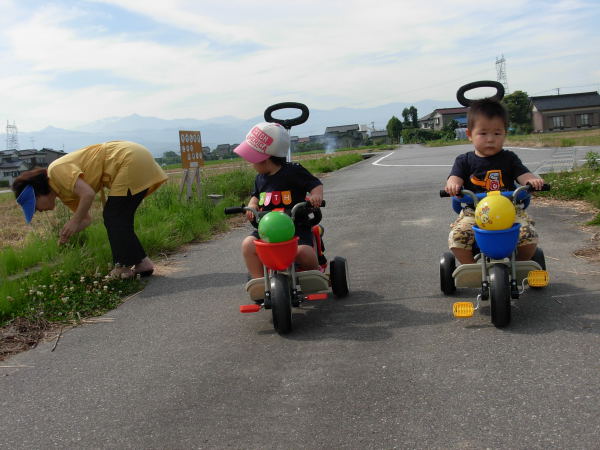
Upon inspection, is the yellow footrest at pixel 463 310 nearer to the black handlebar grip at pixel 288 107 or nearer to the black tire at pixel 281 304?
the black tire at pixel 281 304

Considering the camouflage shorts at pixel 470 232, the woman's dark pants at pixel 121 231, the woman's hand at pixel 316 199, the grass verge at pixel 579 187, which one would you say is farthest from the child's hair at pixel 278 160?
the grass verge at pixel 579 187

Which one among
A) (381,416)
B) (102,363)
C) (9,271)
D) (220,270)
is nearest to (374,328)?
(381,416)

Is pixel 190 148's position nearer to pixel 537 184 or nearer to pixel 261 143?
pixel 261 143

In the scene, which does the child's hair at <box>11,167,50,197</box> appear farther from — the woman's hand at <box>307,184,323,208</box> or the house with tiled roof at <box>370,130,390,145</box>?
the house with tiled roof at <box>370,130,390,145</box>

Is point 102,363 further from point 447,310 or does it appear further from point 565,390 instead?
point 565,390

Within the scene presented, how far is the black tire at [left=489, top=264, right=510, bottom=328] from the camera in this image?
3.47 metres

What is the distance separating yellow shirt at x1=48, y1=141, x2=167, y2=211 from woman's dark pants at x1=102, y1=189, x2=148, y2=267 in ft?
0.39

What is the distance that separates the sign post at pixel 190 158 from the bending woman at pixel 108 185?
165 inches

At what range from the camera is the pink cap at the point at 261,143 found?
170 inches

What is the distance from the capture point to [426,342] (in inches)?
137

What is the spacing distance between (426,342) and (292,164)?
73.0 inches

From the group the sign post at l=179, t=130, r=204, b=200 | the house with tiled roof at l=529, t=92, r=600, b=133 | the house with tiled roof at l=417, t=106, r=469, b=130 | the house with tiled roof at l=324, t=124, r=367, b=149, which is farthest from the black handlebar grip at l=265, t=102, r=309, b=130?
the house with tiled roof at l=417, t=106, r=469, b=130

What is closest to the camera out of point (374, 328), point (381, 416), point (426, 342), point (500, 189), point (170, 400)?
point (381, 416)

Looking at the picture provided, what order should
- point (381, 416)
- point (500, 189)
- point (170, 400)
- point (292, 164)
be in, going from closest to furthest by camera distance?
point (381, 416)
point (170, 400)
point (500, 189)
point (292, 164)
